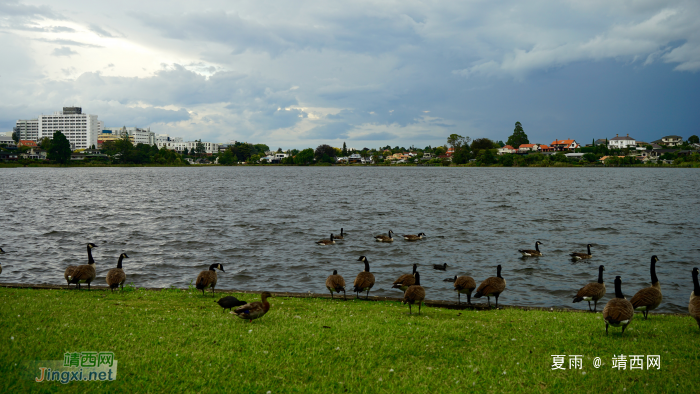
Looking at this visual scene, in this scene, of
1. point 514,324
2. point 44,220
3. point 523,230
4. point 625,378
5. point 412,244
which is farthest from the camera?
point 44,220

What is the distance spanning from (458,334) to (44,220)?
47.1 metres

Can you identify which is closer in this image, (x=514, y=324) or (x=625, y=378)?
(x=625, y=378)

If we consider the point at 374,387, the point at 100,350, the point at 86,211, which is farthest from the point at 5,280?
the point at 86,211

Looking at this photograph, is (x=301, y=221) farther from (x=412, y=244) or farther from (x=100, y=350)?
(x=100, y=350)

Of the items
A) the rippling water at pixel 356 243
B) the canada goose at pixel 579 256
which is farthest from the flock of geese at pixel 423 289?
the canada goose at pixel 579 256

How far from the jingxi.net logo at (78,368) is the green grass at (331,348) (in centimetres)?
21

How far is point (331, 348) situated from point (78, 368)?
524 centimetres

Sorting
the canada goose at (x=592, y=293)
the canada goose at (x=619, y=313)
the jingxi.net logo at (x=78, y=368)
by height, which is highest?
the canada goose at (x=619, y=313)

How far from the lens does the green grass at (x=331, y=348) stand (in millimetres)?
8125

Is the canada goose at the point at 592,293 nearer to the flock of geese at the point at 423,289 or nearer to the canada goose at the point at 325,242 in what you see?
the flock of geese at the point at 423,289

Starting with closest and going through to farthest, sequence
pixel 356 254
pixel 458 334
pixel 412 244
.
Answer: pixel 458 334 < pixel 356 254 < pixel 412 244

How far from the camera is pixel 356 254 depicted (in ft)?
98.6

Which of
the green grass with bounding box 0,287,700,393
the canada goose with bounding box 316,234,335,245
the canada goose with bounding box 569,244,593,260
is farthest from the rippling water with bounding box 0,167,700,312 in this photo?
the green grass with bounding box 0,287,700,393

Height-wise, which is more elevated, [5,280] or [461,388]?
[461,388]
